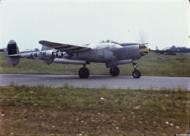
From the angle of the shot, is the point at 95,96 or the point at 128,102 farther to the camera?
the point at 95,96

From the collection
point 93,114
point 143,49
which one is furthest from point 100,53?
point 93,114

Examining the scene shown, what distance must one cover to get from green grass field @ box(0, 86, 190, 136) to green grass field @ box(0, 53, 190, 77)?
13468 mm

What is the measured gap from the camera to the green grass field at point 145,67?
23484 mm

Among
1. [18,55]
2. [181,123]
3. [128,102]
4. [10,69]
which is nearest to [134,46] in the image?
[18,55]

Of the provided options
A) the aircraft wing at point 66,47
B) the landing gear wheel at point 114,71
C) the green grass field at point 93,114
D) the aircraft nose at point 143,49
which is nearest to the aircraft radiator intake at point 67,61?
the aircraft wing at point 66,47

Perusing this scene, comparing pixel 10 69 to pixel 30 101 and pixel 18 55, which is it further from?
pixel 30 101

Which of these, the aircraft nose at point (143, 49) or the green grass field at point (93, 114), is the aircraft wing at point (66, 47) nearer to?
the aircraft nose at point (143, 49)

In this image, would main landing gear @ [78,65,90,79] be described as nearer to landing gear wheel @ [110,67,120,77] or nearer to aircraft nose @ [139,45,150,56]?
landing gear wheel @ [110,67,120,77]

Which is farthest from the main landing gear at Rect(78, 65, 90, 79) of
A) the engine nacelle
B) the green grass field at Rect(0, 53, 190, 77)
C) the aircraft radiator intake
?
the engine nacelle

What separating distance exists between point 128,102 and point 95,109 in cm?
90

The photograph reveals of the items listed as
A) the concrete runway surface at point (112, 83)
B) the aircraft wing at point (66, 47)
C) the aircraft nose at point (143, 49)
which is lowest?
the concrete runway surface at point (112, 83)

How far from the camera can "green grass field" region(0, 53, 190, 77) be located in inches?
925

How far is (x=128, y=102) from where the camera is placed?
847cm

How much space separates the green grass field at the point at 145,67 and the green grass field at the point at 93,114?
13468 mm
